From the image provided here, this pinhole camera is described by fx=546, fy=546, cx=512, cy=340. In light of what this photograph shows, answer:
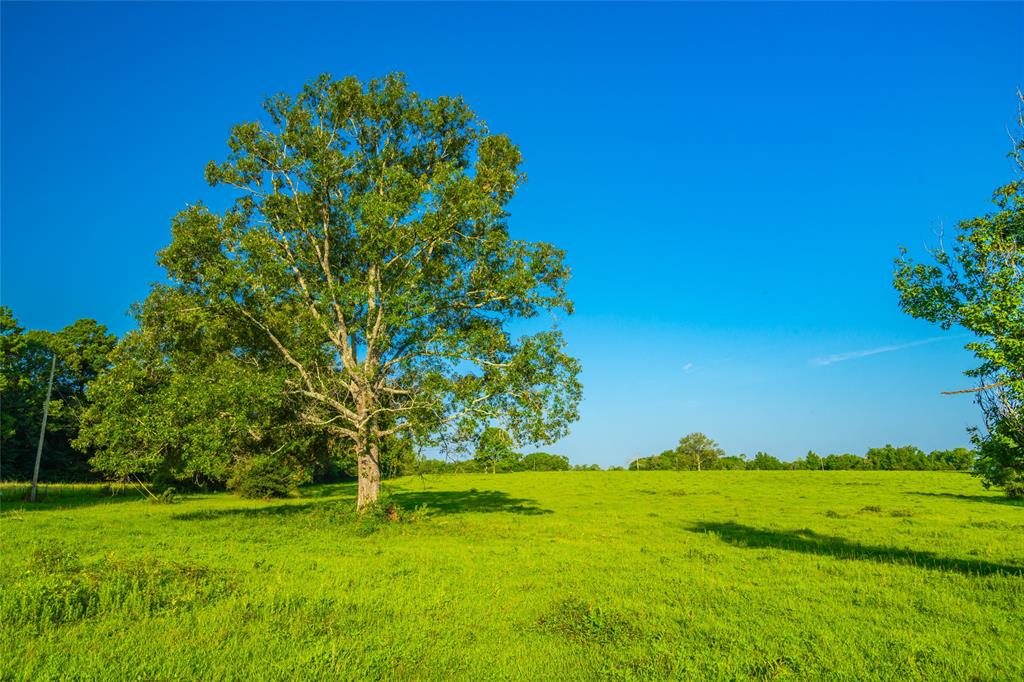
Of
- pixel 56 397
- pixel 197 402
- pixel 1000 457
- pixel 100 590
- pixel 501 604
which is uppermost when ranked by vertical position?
pixel 56 397

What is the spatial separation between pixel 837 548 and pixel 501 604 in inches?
660

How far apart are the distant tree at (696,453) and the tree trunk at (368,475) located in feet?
362

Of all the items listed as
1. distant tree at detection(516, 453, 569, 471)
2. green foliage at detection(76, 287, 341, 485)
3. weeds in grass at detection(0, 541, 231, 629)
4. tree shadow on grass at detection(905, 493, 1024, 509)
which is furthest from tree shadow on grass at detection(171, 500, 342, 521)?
distant tree at detection(516, 453, 569, 471)

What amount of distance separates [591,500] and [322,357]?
2867 cm

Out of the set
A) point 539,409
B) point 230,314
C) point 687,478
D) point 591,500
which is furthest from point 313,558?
point 687,478

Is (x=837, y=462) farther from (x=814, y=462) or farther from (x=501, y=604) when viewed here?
(x=501, y=604)

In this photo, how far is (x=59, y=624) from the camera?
940 cm

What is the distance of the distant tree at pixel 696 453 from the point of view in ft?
424

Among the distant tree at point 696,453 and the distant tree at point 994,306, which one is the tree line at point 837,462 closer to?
the distant tree at point 696,453

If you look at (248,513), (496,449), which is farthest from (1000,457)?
(248,513)

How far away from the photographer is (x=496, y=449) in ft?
87.2

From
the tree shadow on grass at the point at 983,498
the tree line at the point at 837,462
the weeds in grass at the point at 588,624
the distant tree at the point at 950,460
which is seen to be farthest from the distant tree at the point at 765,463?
the weeds in grass at the point at 588,624

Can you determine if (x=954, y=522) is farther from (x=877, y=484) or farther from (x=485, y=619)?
(x=877, y=484)

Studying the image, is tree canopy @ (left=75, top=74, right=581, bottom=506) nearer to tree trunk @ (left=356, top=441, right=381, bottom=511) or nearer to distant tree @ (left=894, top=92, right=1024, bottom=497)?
tree trunk @ (left=356, top=441, right=381, bottom=511)
